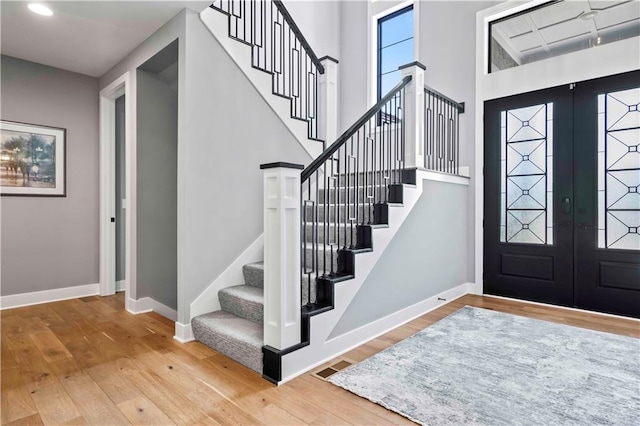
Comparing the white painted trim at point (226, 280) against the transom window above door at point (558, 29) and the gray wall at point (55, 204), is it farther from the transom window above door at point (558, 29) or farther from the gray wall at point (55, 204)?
the transom window above door at point (558, 29)

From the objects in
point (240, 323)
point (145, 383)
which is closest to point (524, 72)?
point (240, 323)

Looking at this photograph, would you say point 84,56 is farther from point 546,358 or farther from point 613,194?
point 613,194

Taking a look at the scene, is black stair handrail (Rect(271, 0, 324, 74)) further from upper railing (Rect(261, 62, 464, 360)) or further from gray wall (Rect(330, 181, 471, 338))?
gray wall (Rect(330, 181, 471, 338))

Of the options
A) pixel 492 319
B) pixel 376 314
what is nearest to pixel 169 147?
pixel 376 314

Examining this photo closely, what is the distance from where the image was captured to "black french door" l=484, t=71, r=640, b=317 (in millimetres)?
3387

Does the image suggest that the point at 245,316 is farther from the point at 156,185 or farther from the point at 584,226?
the point at 584,226

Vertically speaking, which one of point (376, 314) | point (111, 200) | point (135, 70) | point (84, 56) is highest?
point (84, 56)

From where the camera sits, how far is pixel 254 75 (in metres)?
3.22

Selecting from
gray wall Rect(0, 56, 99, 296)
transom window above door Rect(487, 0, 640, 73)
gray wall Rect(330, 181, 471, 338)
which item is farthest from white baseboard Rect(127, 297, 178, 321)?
transom window above door Rect(487, 0, 640, 73)

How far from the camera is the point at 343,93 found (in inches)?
221

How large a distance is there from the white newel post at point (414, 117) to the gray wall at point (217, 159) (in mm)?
1330

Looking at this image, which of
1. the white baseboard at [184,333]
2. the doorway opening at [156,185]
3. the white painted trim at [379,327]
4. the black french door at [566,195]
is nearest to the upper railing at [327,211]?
the white painted trim at [379,327]

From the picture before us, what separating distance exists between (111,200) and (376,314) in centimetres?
333

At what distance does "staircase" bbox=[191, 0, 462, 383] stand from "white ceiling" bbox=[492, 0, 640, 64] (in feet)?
3.20
